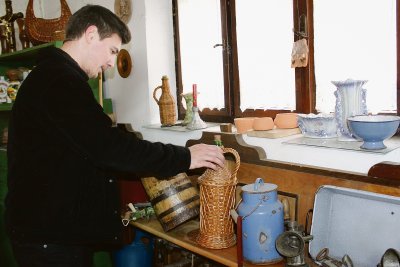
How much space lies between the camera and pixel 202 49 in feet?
8.77

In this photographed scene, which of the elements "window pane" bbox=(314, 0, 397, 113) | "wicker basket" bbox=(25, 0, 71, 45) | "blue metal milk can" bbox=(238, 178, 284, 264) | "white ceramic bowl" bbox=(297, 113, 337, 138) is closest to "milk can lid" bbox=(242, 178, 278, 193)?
"blue metal milk can" bbox=(238, 178, 284, 264)

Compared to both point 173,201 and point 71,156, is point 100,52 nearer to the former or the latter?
point 71,156

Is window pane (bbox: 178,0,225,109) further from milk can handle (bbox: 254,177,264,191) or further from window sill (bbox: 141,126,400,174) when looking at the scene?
milk can handle (bbox: 254,177,264,191)

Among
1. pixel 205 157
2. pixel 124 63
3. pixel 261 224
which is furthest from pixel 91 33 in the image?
pixel 124 63

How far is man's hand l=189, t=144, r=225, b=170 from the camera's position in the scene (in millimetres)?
1627

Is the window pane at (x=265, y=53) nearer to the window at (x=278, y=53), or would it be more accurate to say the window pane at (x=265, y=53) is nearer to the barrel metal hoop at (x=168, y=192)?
the window at (x=278, y=53)

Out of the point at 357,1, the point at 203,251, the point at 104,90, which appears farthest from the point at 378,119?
the point at 104,90

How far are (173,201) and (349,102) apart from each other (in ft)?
2.92

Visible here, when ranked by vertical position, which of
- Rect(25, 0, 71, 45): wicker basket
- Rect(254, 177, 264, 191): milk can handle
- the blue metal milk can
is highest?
Rect(25, 0, 71, 45): wicker basket

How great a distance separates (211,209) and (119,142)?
0.52m

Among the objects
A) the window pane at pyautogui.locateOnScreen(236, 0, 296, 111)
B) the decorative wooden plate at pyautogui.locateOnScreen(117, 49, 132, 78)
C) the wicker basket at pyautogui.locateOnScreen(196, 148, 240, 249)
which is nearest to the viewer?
the wicker basket at pyautogui.locateOnScreen(196, 148, 240, 249)

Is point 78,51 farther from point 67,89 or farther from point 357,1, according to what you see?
point 357,1

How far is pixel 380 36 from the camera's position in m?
1.79

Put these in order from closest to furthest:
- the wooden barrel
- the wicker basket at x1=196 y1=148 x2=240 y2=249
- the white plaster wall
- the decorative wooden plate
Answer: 1. the wicker basket at x1=196 y1=148 x2=240 y2=249
2. the wooden barrel
3. the white plaster wall
4. the decorative wooden plate
